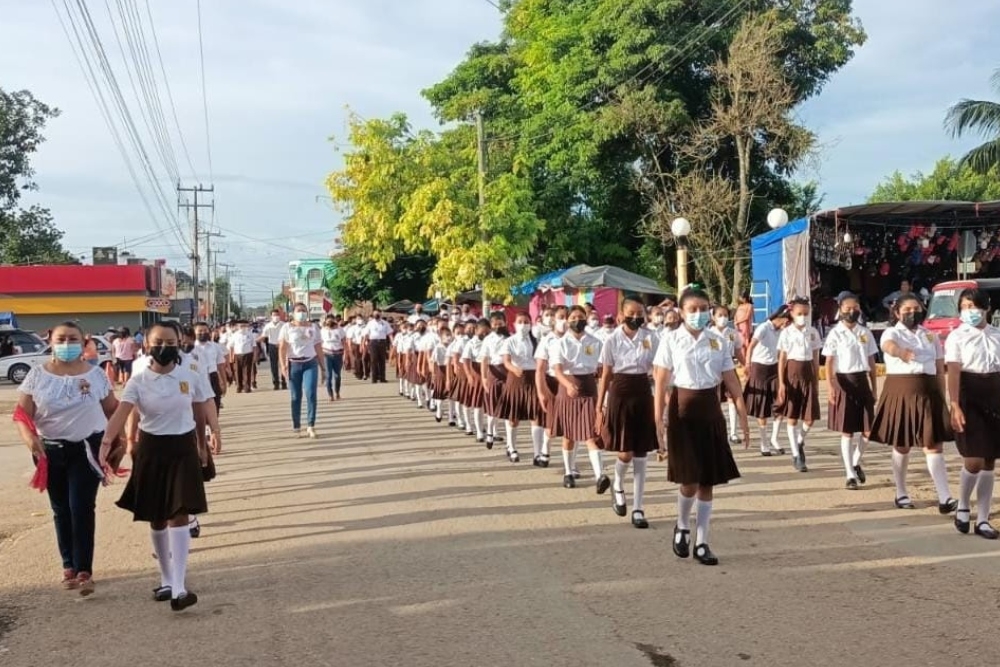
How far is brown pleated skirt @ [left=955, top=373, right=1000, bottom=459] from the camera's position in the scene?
24.2 feet

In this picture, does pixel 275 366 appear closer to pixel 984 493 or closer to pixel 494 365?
pixel 494 365

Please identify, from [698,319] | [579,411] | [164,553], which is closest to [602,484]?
[579,411]

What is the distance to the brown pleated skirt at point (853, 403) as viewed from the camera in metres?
9.48

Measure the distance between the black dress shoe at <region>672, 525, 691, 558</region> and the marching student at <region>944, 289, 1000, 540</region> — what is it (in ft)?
7.55

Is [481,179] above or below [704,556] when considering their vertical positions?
above

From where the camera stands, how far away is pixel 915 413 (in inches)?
320

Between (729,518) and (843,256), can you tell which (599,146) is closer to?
(843,256)

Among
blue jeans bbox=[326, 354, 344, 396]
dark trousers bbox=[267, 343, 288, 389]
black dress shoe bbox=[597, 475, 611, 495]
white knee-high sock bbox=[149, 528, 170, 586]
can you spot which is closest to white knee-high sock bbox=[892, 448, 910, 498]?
black dress shoe bbox=[597, 475, 611, 495]

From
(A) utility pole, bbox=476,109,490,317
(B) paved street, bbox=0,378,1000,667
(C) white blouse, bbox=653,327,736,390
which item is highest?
(A) utility pole, bbox=476,109,490,317

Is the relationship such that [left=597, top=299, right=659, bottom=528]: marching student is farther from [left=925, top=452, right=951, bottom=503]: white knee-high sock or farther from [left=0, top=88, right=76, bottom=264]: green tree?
[left=0, top=88, right=76, bottom=264]: green tree

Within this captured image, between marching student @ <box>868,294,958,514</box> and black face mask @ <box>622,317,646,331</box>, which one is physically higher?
black face mask @ <box>622,317,646,331</box>

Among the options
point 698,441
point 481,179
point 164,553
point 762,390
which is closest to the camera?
point 164,553

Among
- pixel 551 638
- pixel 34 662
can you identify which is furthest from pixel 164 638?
pixel 551 638

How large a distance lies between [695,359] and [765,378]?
5536mm
